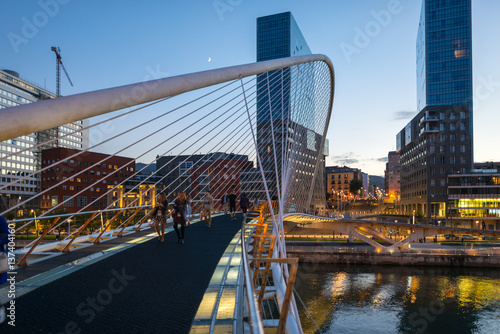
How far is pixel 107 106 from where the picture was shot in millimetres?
4023

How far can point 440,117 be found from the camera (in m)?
77.9

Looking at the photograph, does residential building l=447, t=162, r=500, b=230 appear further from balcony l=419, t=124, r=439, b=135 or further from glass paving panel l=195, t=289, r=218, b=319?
glass paving panel l=195, t=289, r=218, b=319

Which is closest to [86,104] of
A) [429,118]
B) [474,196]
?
[474,196]

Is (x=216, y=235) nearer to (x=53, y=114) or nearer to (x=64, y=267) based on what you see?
(x=64, y=267)

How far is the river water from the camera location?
21998 millimetres

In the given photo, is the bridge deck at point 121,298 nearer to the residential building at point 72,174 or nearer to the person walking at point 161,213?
the person walking at point 161,213

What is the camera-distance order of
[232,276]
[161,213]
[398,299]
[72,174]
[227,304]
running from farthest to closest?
[72,174] → [398,299] → [161,213] → [232,276] → [227,304]

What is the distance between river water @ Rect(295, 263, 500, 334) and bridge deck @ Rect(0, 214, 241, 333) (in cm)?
1551

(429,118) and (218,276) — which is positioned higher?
(429,118)

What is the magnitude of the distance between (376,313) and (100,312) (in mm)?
22627

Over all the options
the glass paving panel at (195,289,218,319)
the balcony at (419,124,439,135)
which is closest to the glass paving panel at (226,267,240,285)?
the glass paving panel at (195,289,218,319)

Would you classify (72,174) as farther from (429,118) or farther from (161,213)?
(429,118)

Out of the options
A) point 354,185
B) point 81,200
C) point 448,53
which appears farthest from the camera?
point 354,185

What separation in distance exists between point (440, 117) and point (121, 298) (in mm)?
83327
